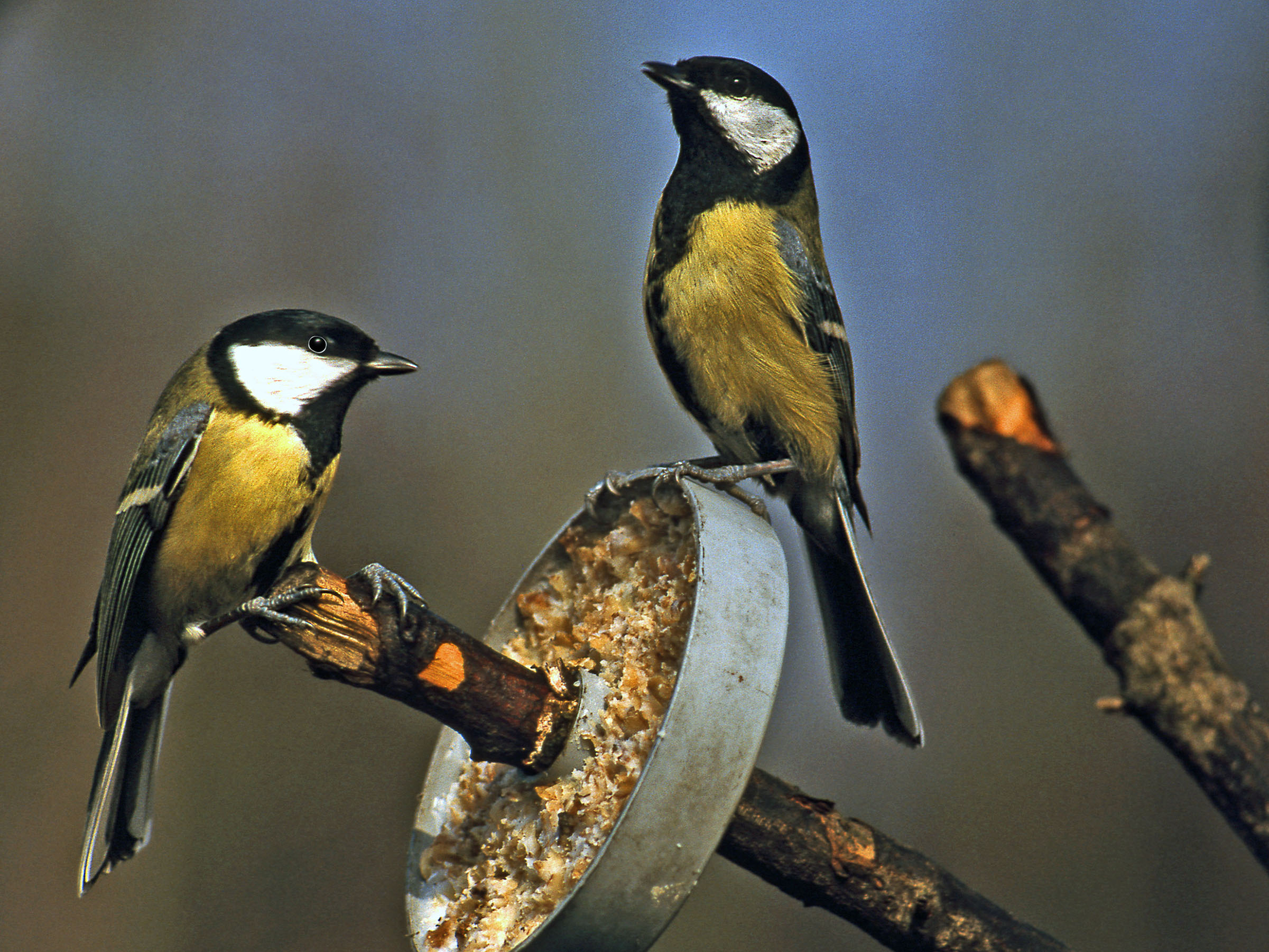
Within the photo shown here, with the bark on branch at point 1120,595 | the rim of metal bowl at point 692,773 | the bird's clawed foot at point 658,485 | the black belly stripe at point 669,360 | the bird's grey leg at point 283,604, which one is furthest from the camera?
the bark on branch at point 1120,595

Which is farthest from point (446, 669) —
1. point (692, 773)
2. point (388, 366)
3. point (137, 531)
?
point (137, 531)

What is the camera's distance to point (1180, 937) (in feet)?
8.32

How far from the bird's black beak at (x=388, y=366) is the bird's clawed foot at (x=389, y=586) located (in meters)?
0.26

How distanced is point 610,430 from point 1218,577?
6.30 feet

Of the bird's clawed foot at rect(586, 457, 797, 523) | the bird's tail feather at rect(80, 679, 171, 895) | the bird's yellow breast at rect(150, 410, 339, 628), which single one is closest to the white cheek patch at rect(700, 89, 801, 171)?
the bird's clawed foot at rect(586, 457, 797, 523)

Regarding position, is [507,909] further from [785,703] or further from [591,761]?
[785,703]

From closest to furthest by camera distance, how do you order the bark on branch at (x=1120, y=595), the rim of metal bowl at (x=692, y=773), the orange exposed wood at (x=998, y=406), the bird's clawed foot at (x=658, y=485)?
the rim of metal bowl at (x=692, y=773) → the bird's clawed foot at (x=658, y=485) → the bark on branch at (x=1120, y=595) → the orange exposed wood at (x=998, y=406)

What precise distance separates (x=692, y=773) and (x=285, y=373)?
2.33 ft

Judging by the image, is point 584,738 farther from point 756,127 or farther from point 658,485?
point 756,127

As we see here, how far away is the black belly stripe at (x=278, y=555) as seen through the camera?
1.15m

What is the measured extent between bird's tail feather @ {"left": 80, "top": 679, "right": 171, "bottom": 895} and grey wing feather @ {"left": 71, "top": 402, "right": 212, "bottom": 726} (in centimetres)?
5

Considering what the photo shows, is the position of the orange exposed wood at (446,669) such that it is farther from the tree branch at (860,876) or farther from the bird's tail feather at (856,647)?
the bird's tail feather at (856,647)

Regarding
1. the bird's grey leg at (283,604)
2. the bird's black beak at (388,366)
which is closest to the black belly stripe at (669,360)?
the bird's black beak at (388,366)

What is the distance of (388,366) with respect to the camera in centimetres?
111
